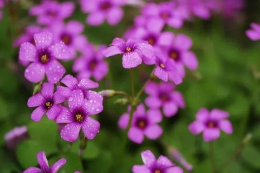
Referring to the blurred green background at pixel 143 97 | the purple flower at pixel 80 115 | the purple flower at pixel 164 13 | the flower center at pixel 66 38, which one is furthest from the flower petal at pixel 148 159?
the flower center at pixel 66 38


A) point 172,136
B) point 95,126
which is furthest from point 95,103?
point 172,136

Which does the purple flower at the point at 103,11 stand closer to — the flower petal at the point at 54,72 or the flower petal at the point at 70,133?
the flower petal at the point at 54,72

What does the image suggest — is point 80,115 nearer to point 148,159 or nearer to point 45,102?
point 45,102

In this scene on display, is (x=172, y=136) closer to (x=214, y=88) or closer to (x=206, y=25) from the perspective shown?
(x=214, y=88)

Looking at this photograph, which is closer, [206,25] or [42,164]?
[42,164]

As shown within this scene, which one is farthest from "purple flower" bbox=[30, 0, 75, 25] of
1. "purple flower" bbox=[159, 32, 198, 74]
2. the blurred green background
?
"purple flower" bbox=[159, 32, 198, 74]

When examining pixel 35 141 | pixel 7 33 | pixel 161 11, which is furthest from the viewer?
pixel 7 33
